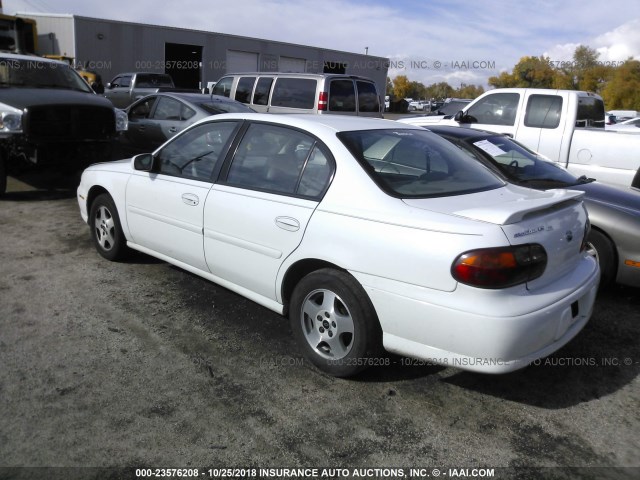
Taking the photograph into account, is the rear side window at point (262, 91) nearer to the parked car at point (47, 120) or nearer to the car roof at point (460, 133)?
the parked car at point (47, 120)

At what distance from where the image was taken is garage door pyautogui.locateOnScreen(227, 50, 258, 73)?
1436 inches

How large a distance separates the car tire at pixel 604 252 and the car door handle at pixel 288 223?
278 cm

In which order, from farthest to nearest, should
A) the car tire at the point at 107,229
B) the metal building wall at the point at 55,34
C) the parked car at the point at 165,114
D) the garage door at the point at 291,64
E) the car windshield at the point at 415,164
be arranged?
the garage door at the point at 291,64 → the metal building wall at the point at 55,34 → the parked car at the point at 165,114 → the car tire at the point at 107,229 → the car windshield at the point at 415,164

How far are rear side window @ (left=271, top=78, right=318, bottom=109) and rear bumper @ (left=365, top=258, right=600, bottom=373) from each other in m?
8.67

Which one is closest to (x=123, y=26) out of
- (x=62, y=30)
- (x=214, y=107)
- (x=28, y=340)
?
(x=62, y=30)

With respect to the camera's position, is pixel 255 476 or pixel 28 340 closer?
pixel 255 476

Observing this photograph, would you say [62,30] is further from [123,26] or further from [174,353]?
[174,353]

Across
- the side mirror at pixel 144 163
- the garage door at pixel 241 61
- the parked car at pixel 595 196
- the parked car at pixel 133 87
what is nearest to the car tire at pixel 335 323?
the side mirror at pixel 144 163

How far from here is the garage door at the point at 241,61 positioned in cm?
3647

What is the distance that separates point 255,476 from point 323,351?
1017 millimetres

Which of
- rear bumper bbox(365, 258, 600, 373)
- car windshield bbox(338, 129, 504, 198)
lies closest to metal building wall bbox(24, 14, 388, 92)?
car windshield bbox(338, 129, 504, 198)

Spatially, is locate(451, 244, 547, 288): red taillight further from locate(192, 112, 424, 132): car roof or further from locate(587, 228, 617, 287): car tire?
locate(587, 228, 617, 287): car tire

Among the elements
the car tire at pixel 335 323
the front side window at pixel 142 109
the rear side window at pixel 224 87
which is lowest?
the car tire at pixel 335 323

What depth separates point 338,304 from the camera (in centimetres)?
319
